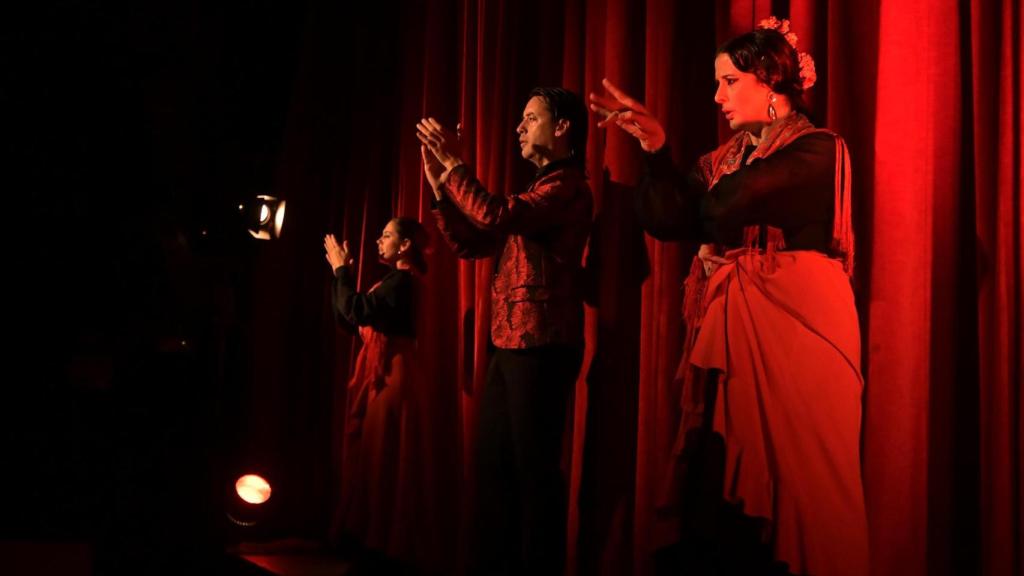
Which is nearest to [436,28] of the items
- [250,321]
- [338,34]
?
[338,34]

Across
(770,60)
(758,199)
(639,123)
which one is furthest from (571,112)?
(758,199)

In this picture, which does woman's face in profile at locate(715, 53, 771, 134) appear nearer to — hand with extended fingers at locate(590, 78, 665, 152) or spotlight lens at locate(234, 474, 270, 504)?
hand with extended fingers at locate(590, 78, 665, 152)

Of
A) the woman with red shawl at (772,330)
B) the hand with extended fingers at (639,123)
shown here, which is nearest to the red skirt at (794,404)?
the woman with red shawl at (772,330)

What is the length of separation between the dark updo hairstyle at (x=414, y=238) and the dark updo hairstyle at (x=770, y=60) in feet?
4.89

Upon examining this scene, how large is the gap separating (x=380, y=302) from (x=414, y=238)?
25 cm

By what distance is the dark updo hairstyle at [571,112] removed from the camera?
2.34m

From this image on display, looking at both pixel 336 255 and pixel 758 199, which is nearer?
pixel 758 199

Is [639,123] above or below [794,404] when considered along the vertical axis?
above

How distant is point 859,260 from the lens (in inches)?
77.9

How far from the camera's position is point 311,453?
421 cm

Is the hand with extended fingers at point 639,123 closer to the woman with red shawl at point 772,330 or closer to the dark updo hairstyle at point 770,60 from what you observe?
the woman with red shawl at point 772,330

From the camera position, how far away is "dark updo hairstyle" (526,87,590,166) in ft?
7.69

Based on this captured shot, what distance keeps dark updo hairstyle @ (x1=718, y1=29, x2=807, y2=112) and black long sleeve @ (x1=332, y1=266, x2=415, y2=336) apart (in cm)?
151

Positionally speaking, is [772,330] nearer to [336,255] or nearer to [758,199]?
[758,199]
